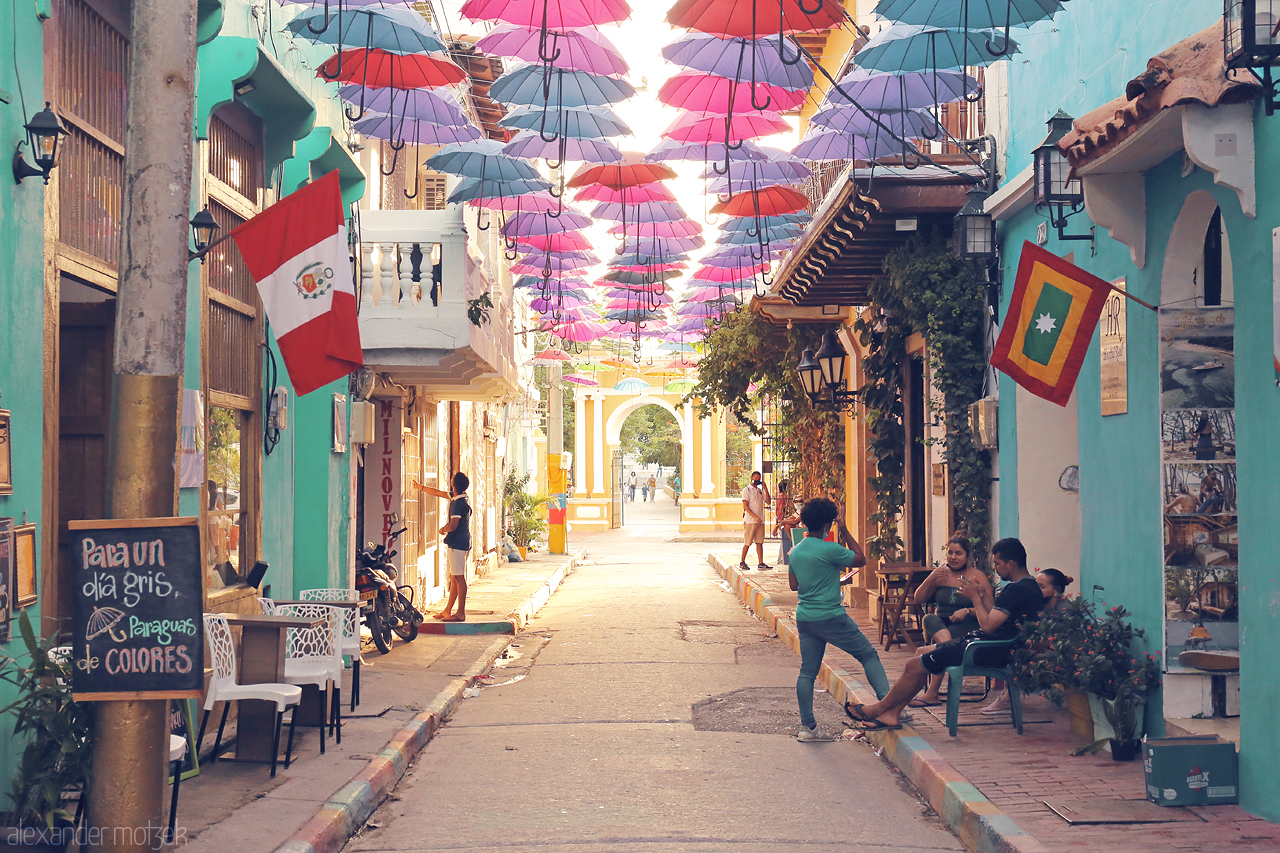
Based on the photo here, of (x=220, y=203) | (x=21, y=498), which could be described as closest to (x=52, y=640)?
(x=21, y=498)

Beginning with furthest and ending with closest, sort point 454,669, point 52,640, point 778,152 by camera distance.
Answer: point 778,152, point 454,669, point 52,640

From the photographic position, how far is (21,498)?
230 inches

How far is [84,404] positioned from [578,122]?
20.7 feet

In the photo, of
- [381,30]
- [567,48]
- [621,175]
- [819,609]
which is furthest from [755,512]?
[381,30]

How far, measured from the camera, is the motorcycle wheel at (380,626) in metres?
12.6

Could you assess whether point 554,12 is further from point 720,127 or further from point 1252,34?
point 1252,34

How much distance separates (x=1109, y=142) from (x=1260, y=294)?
1331 millimetres

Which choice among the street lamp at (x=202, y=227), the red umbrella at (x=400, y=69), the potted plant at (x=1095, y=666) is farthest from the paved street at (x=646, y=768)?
the red umbrella at (x=400, y=69)

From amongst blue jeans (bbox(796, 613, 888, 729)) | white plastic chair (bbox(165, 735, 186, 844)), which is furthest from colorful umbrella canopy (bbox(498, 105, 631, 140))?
white plastic chair (bbox(165, 735, 186, 844))

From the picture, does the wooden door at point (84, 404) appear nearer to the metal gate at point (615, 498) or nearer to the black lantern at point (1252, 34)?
the black lantern at point (1252, 34)

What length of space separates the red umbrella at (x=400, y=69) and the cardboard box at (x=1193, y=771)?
8292 mm

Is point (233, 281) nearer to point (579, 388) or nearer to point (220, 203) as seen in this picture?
point (220, 203)

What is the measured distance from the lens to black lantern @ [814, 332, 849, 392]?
16.2 meters

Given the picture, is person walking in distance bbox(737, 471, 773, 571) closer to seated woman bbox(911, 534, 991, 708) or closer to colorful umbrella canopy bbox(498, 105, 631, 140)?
colorful umbrella canopy bbox(498, 105, 631, 140)
